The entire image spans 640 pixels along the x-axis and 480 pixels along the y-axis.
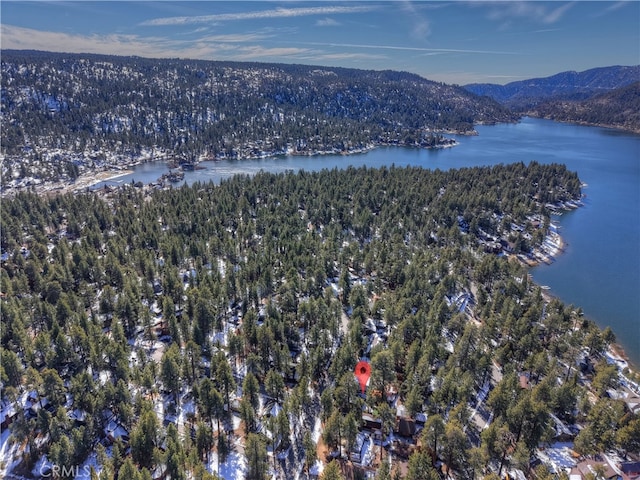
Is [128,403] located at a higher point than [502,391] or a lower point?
lower

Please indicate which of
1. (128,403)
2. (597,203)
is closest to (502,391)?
(128,403)

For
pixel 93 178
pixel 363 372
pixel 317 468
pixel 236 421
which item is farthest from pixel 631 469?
pixel 93 178

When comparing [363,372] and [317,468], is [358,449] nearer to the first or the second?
[317,468]

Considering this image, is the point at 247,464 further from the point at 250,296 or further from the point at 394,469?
the point at 250,296

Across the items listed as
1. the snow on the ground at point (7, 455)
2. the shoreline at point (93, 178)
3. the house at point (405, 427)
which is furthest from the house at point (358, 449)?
the shoreline at point (93, 178)

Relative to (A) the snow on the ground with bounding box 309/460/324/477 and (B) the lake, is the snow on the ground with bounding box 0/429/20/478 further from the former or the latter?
(B) the lake
